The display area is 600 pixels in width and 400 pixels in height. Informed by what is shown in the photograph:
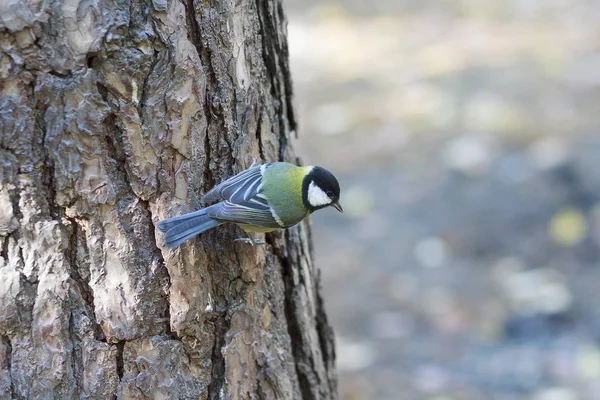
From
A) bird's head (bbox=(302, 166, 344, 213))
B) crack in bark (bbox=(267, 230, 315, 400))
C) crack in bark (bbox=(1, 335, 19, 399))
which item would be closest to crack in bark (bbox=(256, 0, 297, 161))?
bird's head (bbox=(302, 166, 344, 213))

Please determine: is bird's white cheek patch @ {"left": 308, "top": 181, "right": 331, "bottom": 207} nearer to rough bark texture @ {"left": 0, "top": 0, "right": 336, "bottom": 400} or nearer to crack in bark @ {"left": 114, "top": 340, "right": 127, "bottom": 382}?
rough bark texture @ {"left": 0, "top": 0, "right": 336, "bottom": 400}

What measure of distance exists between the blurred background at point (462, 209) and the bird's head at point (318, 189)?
184 mm

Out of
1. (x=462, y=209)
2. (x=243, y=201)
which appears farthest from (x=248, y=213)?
(x=462, y=209)

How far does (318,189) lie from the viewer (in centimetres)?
241

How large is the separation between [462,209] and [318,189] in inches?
131

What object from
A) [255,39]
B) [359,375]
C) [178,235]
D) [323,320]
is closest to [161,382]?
[178,235]

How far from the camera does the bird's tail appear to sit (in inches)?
70.8

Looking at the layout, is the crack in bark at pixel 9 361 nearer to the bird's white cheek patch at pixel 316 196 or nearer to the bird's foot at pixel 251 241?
the bird's foot at pixel 251 241

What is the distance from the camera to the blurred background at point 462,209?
4.31 meters

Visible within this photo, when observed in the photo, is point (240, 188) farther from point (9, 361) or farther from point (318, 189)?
point (9, 361)

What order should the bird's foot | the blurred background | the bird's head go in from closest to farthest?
the bird's foot, the bird's head, the blurred background

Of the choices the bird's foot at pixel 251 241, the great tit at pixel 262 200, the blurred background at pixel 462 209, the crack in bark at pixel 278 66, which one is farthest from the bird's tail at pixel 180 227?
the blurred background at pixel 462 209

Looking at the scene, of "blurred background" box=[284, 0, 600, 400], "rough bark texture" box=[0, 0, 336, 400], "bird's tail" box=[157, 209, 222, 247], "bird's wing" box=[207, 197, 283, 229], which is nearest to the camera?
"rough bark texture" box=[0, 0, 336, 400]

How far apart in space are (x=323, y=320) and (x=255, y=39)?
36.6 inches
